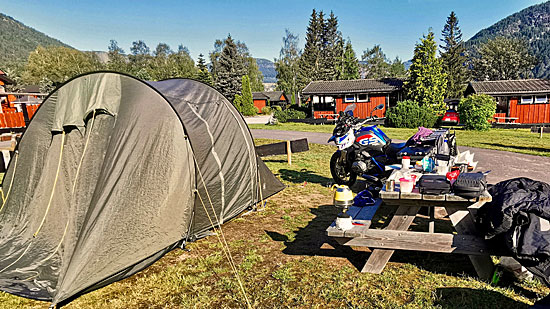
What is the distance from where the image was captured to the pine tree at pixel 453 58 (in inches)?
1670

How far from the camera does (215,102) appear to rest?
5.85 m

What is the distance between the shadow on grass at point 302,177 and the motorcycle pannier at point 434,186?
15.1ft

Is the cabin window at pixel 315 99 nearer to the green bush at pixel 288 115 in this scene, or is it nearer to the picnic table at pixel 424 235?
the green bush at pixel 288 115

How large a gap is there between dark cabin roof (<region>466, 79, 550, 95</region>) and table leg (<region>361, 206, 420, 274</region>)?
24.6 m

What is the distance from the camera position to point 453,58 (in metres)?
43.9

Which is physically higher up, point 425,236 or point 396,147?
point 396,147

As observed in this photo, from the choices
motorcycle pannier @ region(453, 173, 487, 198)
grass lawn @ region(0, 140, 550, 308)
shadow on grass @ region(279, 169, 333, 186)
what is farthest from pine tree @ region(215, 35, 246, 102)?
motorcycle pannier @ region(453, 173, 487, 198)

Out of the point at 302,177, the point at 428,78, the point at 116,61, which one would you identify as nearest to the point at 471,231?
the point at 302,177

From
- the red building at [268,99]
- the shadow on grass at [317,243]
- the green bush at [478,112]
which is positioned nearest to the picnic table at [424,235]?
the shadow on grass at [317,243]

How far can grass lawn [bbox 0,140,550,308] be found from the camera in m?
3.38

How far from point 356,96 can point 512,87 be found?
11.3 meters

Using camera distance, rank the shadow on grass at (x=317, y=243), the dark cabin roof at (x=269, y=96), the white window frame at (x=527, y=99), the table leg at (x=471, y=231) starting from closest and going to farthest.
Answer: the table leg at (x=471, y=231) → the shadow on grass at (x=317, y=243) → the white window frame at (x=527, y=99) → the dark cabin roof at (x=269, y=96)

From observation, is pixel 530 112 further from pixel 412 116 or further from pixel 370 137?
pixel 370 137

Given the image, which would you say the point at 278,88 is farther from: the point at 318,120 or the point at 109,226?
the point at 109,226
